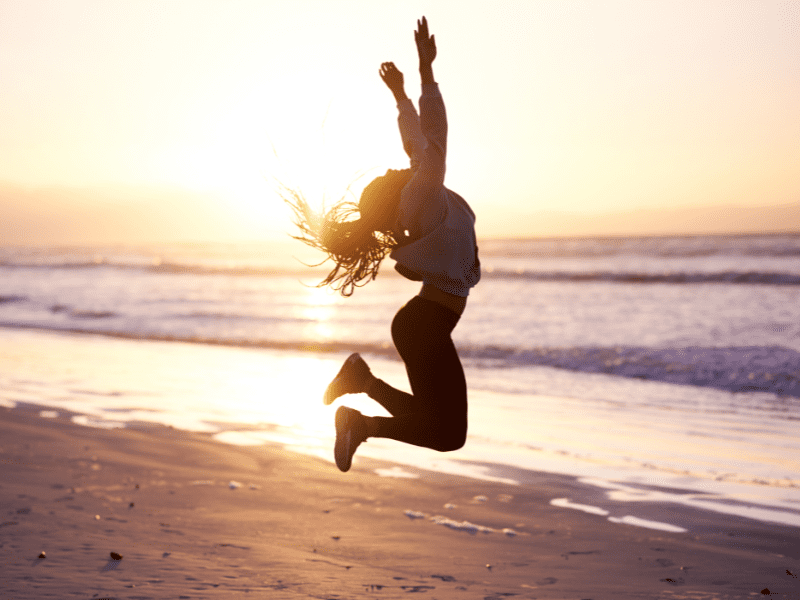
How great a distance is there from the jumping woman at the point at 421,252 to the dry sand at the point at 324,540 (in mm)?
1247

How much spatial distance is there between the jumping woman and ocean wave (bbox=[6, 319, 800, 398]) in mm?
9567

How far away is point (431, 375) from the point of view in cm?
356

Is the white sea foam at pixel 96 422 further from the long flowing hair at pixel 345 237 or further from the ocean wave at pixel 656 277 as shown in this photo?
the ocean wave at pixel 656 277

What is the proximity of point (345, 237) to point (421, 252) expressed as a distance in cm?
65

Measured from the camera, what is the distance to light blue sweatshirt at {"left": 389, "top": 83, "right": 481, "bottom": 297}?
10.9 feet

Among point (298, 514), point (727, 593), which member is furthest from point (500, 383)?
point (727, 593)

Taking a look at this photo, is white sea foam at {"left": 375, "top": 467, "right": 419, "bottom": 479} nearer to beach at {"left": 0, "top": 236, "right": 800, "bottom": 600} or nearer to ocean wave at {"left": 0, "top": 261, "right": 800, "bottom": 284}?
beach at {"left": 0, "top": 236, "right": 800, "bottom": 600}

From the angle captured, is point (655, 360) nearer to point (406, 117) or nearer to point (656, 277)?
point (406, 117)

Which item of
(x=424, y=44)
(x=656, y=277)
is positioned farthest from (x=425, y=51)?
(x=656, y=277)

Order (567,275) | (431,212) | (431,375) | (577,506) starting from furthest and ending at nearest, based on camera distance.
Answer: (567,275) → (577,506) → (431,375) → (431,212)

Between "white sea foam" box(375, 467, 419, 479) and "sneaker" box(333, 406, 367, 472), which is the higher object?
"sneaker" box(333, 406, 367, 472)

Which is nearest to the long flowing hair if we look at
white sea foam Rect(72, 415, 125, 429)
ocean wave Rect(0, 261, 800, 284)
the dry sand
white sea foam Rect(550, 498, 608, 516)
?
the dry sand

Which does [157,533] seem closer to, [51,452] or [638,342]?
[51,452]

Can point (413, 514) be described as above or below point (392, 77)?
below
